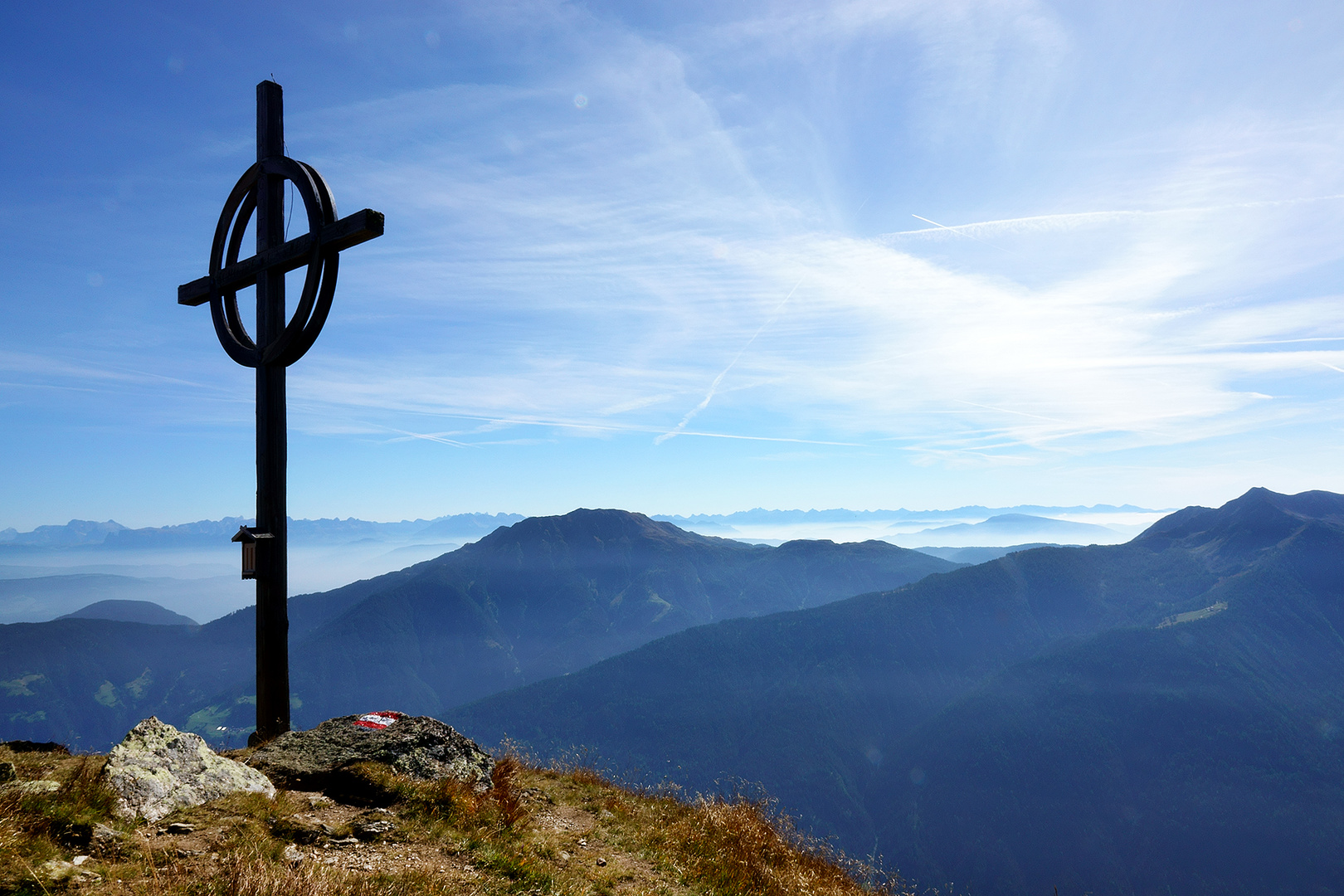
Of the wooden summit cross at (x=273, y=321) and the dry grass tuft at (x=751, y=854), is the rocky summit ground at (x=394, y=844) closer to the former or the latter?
the dry grass tuft at (x=751, y=854)

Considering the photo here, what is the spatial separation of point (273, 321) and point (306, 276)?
107 centimetres

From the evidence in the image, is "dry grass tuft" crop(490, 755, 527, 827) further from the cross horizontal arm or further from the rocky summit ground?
the cross horizontal arm

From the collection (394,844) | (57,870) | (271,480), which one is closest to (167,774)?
(57,870)

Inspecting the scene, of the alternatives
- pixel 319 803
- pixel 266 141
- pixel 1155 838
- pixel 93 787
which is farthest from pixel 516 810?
pixel 1155 838

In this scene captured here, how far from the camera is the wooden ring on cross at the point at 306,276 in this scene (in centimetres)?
994

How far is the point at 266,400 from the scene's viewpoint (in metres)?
10.5

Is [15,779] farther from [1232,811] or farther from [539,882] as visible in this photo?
A: [1232,811]

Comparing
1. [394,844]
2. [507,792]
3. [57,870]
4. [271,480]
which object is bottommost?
[507,792]

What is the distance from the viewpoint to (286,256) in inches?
407

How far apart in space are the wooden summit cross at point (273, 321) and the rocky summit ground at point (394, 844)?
1995 millimetres

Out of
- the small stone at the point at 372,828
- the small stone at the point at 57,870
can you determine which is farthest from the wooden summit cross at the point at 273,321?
the small stone at the point at 57,870

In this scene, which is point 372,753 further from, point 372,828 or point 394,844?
point 394,844

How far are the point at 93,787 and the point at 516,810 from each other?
4.03 meters

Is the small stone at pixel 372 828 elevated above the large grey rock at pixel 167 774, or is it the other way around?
the large grey rock at pixel 167 774
